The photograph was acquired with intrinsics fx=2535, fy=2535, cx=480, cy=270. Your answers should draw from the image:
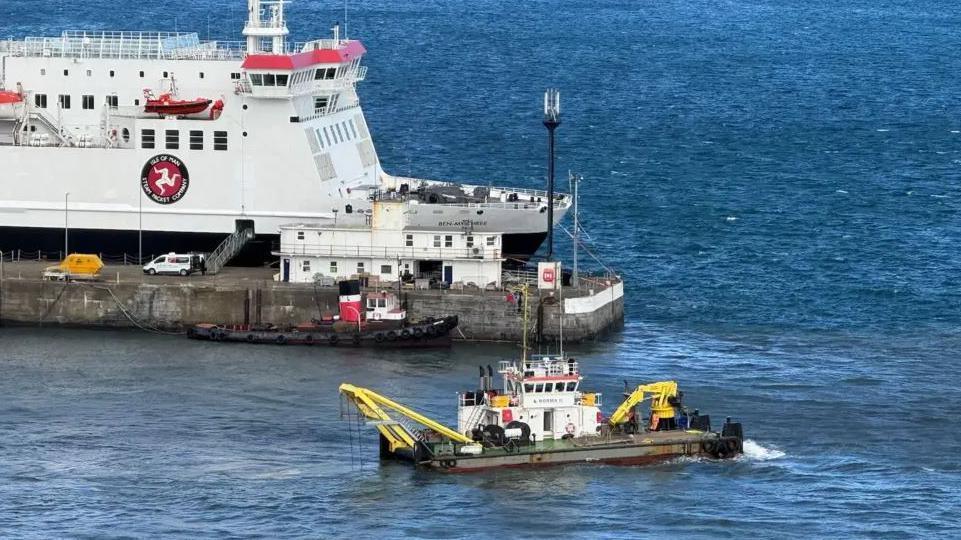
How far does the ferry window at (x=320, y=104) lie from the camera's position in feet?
338

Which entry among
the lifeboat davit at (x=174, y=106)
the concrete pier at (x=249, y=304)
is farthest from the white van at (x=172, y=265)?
the lifeboat davit at (x=174, y=106)

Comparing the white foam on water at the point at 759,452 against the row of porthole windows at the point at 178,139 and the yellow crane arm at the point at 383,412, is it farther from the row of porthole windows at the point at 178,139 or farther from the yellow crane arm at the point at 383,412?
the row of porthole windows at the point at 178,139

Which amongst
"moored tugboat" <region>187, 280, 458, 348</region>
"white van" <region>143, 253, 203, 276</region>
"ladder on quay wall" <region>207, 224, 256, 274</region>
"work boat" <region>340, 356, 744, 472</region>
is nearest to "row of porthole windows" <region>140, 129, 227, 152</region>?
"ladder on quay wall" <region>207, 224, 256, 274</region>

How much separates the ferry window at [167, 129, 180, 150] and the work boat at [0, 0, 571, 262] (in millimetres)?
40

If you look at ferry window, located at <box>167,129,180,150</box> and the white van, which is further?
ferry window, located at <box>167,129,180,150</box>

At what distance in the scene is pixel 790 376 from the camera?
8775 cm

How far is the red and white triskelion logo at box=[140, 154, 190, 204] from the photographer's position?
101562 mm

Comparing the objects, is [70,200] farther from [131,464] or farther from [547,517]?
[547,517]

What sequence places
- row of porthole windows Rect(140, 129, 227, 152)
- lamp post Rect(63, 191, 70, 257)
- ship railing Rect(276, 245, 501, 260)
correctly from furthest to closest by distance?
1. lamp post Rect(63, 191, 70, 257)
2. row of porthole windows Rect(140, 129, 227, 152)
3. ship railing Rect(276, 245, 501, 260)

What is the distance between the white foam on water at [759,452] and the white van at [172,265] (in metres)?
28.5

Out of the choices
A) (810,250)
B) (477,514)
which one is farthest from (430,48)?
(477,514)

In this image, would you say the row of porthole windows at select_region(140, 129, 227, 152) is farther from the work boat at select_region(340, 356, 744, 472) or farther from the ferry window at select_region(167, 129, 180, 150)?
the work boat at select_region(340, 356, 744, 472)

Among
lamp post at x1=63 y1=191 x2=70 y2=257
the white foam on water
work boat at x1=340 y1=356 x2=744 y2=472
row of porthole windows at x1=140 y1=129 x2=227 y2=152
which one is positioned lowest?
the white foam on water

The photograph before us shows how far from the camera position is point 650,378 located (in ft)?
285
